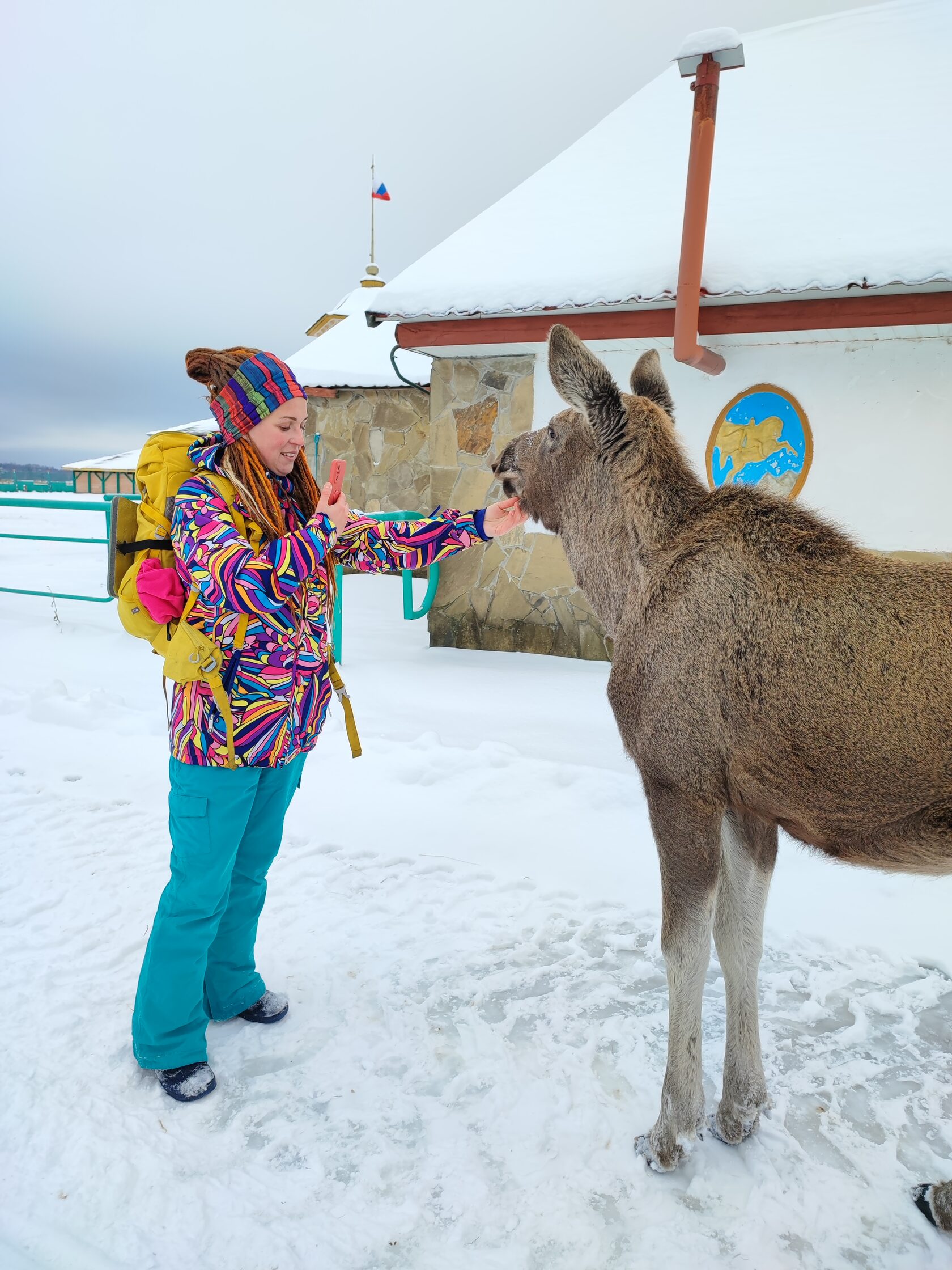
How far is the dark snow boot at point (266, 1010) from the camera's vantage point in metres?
2.70

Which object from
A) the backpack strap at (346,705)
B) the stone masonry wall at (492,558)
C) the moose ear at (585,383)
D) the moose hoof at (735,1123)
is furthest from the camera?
the stone masonry wall at (492,558)

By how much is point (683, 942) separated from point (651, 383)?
5.44 feet

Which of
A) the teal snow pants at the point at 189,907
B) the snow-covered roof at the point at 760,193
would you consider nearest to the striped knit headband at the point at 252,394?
the teal snow pants at the point at 189,907

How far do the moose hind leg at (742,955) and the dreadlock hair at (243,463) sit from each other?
160 cm

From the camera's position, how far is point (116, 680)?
21.6ft

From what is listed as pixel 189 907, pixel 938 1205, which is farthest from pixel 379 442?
pixel 938 1205

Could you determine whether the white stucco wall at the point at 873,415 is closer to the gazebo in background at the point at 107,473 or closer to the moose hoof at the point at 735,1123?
the moose hoof at the point at 735,1123

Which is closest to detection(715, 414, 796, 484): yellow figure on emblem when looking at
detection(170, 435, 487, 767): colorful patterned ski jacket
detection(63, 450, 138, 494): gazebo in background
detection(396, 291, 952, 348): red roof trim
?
detection(396, 291, 952, 348): red roof trim

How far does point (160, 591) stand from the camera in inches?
87.7

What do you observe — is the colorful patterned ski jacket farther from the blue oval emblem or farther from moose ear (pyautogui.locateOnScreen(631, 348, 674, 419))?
the blue oval emblem

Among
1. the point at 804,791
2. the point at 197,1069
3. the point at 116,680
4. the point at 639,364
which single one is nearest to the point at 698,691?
the point at 804,791

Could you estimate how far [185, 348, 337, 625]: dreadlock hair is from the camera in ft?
7.36

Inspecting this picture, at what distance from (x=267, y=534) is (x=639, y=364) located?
1.29 metres

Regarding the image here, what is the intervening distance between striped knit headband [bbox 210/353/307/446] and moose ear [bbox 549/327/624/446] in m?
0.74
